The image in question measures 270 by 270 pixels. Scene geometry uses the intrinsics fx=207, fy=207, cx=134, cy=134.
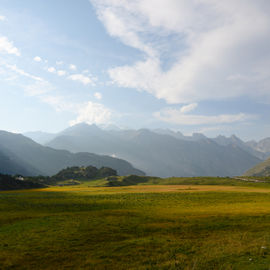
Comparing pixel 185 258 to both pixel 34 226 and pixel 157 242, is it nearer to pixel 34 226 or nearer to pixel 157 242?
pixel 157 242

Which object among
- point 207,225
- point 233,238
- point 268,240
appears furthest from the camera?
point 207,225

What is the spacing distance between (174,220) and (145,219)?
5.79 metres

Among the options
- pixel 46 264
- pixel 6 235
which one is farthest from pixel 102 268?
pixel 6 235

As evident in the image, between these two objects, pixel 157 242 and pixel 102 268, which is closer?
pixel 102 268

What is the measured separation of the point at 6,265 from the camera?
863 inches

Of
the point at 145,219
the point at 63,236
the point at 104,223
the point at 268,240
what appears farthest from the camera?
the point at 145,219

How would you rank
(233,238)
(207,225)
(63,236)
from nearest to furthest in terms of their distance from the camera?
(233,238) → (63,236) → (207,225)

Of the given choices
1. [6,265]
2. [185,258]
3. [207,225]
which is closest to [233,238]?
[207,225]

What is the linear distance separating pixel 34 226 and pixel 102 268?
2217cm

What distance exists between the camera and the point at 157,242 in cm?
2825

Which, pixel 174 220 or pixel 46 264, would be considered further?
pixel 174 220

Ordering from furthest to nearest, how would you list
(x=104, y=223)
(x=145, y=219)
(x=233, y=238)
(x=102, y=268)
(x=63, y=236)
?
(x=145, y=219) → (x=104, y=223) → (x=63, y=236) → (x=233, y=238) → (x=102, y=268)

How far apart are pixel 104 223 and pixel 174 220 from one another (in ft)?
44.8

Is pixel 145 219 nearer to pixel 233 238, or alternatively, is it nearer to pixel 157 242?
pixel 157 242
